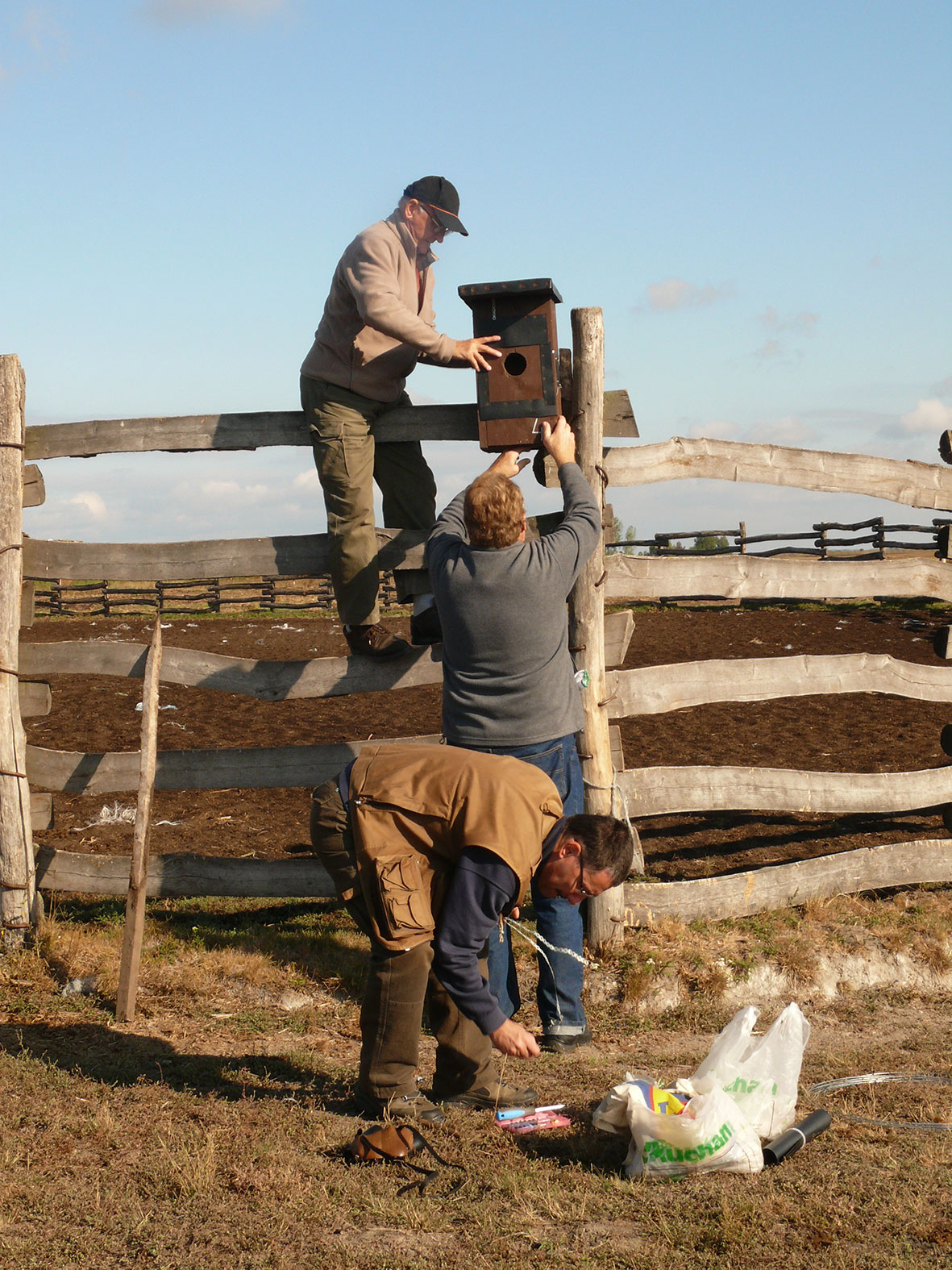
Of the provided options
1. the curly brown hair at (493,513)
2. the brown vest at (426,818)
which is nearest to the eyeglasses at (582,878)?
the brown vest at (426,818)

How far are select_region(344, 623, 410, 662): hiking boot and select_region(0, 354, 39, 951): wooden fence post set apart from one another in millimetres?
1737

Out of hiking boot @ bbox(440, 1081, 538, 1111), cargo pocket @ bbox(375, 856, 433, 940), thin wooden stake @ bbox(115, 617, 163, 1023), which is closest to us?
cargo pocket @ bbox(375, 856, 433, 940)

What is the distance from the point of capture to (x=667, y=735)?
405 inches

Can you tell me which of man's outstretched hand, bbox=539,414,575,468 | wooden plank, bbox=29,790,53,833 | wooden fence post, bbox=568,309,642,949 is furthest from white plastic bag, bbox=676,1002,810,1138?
wooden plank, bbox=29,790,53,833

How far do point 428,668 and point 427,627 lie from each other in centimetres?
34

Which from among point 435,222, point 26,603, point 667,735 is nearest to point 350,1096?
point 26,603

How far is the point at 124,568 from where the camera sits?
5.70 metres

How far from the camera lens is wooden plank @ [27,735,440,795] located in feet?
18.5

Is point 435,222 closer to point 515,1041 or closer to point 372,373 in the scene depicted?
point 372,373

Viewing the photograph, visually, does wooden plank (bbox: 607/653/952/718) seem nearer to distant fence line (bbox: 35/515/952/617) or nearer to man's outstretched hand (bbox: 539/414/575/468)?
man's outstretched hand (bbox: 539/414/575/468)

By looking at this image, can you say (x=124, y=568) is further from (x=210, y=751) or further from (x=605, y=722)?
(x=605, y=722)

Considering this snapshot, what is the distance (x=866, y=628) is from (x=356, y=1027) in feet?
47.9

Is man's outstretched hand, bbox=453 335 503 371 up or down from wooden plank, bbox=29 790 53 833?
up

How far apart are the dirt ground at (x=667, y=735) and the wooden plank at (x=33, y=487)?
2.60m
